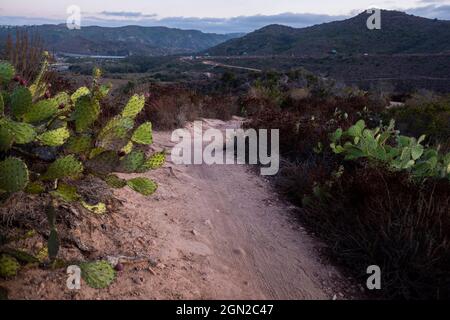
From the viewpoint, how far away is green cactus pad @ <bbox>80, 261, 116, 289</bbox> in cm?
223

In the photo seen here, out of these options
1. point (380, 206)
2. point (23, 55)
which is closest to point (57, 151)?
point (380, 206)

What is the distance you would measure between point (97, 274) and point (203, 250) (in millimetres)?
1154

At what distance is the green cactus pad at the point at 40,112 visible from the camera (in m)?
3.05

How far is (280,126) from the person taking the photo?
6.58 meters

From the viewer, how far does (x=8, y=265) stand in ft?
7.41

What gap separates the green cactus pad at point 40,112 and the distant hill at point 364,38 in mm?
45712

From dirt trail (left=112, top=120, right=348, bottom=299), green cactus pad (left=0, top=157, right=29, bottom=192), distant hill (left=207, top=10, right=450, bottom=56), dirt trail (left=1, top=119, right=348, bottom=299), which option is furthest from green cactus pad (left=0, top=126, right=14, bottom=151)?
distant hill (left=207, top=10, right=450, bottom=56)

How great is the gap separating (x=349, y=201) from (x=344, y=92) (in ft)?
36.7

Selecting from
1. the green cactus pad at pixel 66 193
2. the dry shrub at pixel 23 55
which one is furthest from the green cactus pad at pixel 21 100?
the dry shrub at pixel 23 55

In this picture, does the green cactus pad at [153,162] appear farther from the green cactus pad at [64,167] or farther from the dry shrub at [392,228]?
the dry shrub at [392,228]

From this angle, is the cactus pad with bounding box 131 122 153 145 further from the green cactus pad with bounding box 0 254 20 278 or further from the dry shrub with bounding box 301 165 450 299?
the dry shrub with bounding box 301 165 450 299

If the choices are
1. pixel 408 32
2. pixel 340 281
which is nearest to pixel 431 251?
pixel 340 281

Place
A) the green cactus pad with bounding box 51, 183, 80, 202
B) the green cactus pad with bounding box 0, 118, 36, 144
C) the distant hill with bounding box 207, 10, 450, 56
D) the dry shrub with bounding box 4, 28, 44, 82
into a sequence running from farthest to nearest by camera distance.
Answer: the distant hill with bounding box 207, 10, 450, 56
the dry shrub with bounding box 4, 28, 44, 82
the green cactus pad with bounding box 51, 183, 80, 202
the green cactus pad with bounding box 0, 118, 36, 144

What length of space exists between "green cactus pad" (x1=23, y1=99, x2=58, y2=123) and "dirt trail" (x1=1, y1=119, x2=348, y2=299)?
0.96 m
